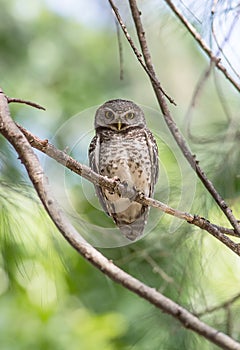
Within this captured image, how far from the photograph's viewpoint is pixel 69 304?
3135mm

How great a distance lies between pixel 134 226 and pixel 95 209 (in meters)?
0.19

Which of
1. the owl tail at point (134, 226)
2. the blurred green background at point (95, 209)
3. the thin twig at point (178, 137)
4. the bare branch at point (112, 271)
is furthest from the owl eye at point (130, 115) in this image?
the bare branch at point (112, 271)

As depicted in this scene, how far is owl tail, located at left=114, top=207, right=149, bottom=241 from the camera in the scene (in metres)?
2.23

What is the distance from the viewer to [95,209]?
2.45 meters

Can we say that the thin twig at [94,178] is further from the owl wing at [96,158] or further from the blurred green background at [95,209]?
the owl wing at [96,158]

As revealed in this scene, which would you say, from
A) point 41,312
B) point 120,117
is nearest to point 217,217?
point 120,117

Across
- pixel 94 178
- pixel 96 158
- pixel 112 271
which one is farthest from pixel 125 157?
pixel 112 271

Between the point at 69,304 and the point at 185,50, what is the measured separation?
2.08 m

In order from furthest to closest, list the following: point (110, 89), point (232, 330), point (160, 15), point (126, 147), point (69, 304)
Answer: point (110, 89), point (69, 304), point (126, 147), point (160, 15), point (232, 330)

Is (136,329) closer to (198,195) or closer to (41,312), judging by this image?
(198,195)

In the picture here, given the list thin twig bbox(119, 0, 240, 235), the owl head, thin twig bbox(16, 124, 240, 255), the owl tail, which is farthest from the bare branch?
the owl head

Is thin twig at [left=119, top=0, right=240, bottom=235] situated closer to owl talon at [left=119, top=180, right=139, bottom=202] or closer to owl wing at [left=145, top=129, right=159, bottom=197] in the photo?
owl talon at [left=119, top=180, right=139, bottom=202]

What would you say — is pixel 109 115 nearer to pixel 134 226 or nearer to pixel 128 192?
pixel 134 226

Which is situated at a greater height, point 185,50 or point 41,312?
point 185,50
